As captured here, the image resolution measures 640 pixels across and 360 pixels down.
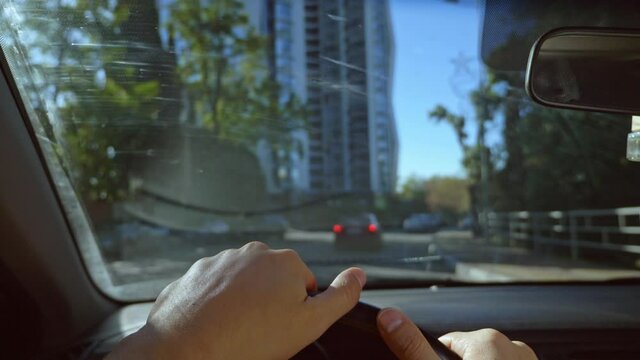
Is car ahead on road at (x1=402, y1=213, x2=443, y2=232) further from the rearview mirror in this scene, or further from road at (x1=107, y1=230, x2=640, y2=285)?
the rearview mirror

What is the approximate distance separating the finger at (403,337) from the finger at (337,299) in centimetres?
9

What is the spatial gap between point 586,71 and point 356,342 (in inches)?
53.4

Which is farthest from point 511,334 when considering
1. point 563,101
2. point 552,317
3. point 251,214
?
point 251,214

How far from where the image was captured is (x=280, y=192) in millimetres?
4395

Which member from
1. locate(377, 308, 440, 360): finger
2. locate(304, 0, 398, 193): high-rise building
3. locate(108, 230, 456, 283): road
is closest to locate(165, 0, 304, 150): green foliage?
locate(304, 0, 398, 193): high-rise building

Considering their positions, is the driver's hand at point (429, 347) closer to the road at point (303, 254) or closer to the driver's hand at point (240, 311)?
the driver's hand at point (240, 311)

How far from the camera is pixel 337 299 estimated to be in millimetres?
1395

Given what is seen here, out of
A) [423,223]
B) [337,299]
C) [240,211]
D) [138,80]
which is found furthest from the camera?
[423,223]

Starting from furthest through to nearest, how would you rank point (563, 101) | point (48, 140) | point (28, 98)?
1. point (48, 140)
2. point (28, 98)
3. point (563, 101)

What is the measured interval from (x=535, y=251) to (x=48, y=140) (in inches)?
176

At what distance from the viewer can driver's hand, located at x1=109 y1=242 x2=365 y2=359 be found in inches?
49.9

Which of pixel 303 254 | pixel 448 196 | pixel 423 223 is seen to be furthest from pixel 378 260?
pixel 448 196

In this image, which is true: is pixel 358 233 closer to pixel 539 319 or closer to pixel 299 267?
pixel 539 319

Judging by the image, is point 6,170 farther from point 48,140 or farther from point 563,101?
point 563,101
